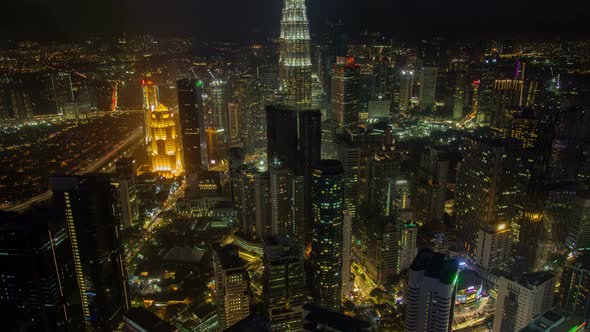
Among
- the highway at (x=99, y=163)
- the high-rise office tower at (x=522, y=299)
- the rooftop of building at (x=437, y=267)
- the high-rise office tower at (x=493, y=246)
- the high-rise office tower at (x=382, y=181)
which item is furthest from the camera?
the high-rise office tower at (x=382, y=181)

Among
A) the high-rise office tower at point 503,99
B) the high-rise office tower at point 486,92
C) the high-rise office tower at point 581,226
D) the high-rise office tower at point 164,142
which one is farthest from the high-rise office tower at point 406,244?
the high-rise office tower at point 486,92

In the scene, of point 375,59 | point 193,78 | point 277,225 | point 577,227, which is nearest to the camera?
point 577,227

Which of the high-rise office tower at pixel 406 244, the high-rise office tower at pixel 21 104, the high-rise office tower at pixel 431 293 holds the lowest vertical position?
the high-rise office tower at pixel 406 244

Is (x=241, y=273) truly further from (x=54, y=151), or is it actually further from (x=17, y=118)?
(x=17, y=118)

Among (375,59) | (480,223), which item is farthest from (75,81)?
(375,59)

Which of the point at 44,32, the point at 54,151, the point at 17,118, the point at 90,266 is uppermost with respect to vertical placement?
the point at 44,32

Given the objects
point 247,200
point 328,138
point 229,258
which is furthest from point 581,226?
point 328,138

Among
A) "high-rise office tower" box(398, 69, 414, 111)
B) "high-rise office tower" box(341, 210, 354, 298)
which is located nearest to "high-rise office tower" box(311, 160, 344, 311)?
"high-rise office tower" box(341, 210, 354, 298)

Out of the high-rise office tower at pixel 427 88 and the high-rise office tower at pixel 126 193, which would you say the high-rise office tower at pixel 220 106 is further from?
the high-rise office tower at pixel 427 88
